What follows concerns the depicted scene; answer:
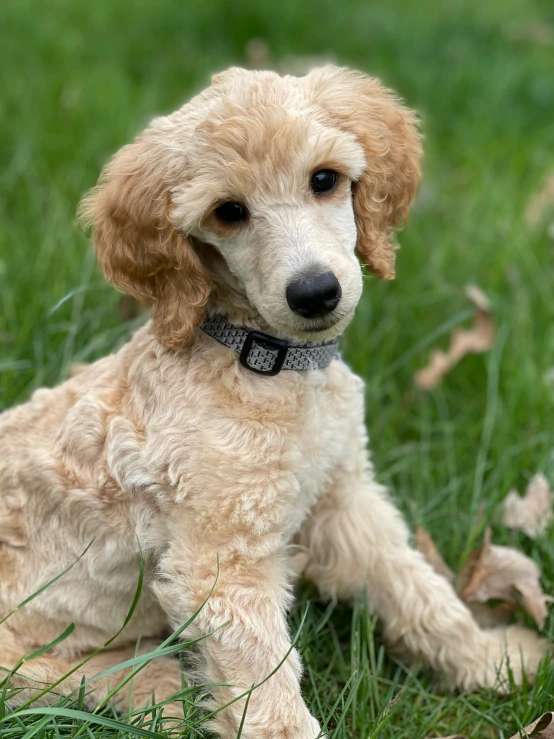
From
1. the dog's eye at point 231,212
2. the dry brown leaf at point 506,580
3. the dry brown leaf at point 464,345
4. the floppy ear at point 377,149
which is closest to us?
the dog's eye at point 231,212

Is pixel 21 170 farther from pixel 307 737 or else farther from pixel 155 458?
pixel 307 737

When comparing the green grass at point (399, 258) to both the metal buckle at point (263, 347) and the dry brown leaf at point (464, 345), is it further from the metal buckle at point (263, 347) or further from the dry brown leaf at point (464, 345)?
the metal buckle at point (263, 347)

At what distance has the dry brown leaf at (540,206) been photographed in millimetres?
5715

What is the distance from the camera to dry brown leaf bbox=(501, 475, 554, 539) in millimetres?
3697

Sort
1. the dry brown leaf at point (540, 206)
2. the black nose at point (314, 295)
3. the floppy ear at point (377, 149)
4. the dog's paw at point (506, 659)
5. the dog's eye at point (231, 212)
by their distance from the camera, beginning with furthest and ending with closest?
the dry brown leaf at point (540, 206) < the dog's paw at point (506, 659) < the floppy ear at point (377, 149) < the dog's eye at point (231, 212) < the black nose at point (314, 295)

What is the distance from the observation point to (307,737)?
104 inches

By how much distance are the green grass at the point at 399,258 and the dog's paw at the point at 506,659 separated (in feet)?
0.33

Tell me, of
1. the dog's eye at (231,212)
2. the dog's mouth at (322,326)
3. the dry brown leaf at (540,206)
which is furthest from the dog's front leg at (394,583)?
the dry brown leaf at (540,206)

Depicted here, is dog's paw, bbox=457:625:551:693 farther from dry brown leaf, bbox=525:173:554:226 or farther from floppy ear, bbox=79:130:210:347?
dry brown leaf, bbox=525:173:554:226

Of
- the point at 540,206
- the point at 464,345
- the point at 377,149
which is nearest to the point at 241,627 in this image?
the point at 377,149

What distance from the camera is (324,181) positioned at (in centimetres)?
275

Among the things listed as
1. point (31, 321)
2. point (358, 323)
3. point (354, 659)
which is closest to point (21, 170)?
point (31, 321)

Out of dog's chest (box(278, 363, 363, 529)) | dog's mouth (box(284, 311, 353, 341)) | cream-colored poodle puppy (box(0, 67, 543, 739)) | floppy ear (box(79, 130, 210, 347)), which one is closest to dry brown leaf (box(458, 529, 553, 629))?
cream-colored poodle puppy (box(0, 67, 543, 739))

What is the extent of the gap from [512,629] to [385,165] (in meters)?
1.98
